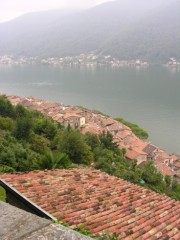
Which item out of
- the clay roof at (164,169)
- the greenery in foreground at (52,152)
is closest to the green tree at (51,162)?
the greenery in foreground at (52,152)

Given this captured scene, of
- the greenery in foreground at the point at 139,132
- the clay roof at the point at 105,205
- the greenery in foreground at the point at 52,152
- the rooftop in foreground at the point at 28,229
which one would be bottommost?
the greenery in foreground at the point at 139,132

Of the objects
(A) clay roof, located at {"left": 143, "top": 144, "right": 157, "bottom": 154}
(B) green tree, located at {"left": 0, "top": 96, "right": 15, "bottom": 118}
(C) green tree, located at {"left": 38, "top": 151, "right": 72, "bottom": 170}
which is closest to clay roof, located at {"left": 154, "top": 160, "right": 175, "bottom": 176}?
(A) clay roof, located at {"left": 143, "top": 144, "right": 157, "bottom": 154}

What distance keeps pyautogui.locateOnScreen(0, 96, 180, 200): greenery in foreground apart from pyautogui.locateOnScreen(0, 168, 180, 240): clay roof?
2.92 metres

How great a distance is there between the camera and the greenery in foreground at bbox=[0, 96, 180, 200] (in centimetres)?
980

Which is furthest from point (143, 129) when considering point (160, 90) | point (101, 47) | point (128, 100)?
point (101, 47)

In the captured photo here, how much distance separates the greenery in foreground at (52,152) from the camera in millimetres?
9797

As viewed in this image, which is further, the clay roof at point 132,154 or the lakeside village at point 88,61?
the lakeside village at point 88,61

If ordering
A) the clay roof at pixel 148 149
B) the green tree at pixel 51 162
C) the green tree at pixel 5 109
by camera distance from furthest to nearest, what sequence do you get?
the clay roof at pixel 148 149 < the green tree at pixel 5 109 < the green tree at pixel 51 162

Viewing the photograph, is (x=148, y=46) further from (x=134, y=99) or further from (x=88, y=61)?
(x=134, y=99)

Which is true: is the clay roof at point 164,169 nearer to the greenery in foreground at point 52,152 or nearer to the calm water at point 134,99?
the greenery in foreground at point 52,152

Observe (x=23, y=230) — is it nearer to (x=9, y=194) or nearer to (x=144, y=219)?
(x=9, y=194)

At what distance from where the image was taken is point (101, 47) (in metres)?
198

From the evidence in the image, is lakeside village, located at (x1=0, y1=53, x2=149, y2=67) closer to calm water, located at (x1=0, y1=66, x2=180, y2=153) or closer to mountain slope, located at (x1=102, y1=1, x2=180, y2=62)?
mountain slope, located at (x1=102, y1=1, x2=180, y2=62)

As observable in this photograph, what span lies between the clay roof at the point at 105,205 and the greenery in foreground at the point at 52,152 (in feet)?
9.57
